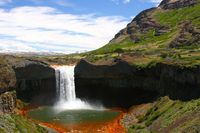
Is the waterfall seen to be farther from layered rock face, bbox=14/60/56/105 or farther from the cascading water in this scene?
layered rock face, bbox=14/60/56/105

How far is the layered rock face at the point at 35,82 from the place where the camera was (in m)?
108

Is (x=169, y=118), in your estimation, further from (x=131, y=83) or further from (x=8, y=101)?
(x=8, y=101)

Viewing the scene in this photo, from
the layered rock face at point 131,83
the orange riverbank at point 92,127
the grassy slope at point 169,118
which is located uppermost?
the layered rock face at point 131,83

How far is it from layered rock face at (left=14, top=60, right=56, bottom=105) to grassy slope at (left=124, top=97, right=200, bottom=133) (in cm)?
3500

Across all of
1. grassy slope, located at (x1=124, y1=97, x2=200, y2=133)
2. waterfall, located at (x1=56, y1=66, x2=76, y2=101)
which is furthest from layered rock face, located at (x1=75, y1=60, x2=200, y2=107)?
grassy slope, located at (x1=124, y1=97, x2=200, y2=133)

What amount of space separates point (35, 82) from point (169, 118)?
51.8m

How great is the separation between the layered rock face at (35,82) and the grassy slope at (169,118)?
3500 centimetres

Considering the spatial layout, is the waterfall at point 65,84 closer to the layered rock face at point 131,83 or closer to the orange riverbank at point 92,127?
the layered rock face at point 131,83

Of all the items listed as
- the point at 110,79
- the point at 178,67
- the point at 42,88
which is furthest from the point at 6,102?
the point at 178,67

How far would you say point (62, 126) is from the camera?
3241 inches

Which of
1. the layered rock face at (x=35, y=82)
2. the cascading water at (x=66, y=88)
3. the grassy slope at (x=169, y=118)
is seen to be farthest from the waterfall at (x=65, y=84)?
the grassy slope at (x=169, y=118)

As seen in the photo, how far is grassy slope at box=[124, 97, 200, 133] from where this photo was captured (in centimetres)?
6033

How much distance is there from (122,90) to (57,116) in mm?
22128

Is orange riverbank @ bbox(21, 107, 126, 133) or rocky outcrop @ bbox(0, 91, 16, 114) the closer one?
orange riverbank @ bbox(21, 107, 126, 133)
